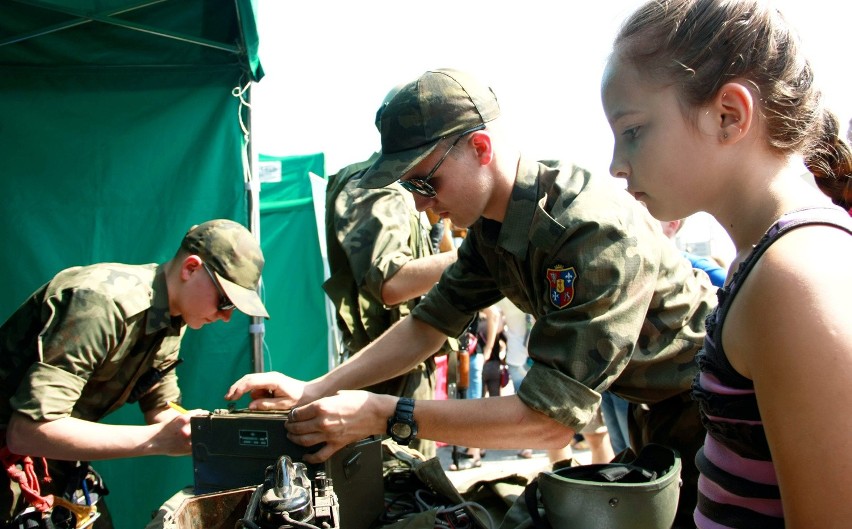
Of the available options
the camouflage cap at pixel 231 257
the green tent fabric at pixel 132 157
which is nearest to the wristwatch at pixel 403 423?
the camouflage cap at pixel 231 257

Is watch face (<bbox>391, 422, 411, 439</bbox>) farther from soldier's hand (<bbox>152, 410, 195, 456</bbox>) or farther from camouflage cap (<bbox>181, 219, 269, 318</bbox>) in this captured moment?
camouflage cap (<bbox>181, 219, 269, 318</bbox>)

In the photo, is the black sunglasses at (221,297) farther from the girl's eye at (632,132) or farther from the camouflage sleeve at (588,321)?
the girl's eye at (632,132)

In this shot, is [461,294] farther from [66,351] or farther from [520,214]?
[66,351]

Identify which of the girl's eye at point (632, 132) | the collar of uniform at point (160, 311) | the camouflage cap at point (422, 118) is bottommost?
the collar of uniform at point (160, 311)

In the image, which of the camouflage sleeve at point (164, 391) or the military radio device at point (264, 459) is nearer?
the military radio device at point (264, 459)

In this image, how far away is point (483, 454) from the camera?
6.14 meters

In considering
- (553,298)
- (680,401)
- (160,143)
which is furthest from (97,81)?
(680,401)

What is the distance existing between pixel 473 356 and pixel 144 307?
455cm

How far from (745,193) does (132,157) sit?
3285mm

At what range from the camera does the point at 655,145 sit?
964 mm

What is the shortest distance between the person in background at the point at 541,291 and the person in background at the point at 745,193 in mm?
466

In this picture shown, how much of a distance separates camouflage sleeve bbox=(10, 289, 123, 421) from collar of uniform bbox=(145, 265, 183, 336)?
170mm

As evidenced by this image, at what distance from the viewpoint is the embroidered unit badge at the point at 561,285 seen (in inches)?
59.1

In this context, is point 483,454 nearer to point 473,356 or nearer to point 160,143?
point 473,356
